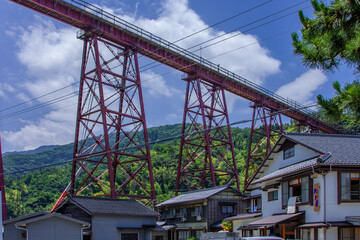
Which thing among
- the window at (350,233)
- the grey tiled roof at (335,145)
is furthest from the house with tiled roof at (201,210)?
the window at (350,233)

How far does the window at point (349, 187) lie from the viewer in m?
17.3

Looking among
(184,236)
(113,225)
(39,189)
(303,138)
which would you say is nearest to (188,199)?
(184,236)

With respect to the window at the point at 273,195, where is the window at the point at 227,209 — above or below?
below

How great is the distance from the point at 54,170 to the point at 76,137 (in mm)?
35345

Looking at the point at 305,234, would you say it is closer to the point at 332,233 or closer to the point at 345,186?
the point at 332,233

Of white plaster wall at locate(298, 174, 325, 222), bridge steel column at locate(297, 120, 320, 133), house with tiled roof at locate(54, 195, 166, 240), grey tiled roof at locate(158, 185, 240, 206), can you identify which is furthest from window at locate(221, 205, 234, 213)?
bridge steel column at locate(297, 120, 320, 133)

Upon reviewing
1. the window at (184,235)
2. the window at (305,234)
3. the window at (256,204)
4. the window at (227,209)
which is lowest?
the window at (184,235)

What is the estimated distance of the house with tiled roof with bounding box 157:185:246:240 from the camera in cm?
2944

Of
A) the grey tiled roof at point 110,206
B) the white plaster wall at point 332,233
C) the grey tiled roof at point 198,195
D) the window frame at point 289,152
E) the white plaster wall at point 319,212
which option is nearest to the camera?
the white plaster wall at point 332,233

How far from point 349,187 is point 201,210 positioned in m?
14.1

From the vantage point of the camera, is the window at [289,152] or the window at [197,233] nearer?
the window at [289,152]

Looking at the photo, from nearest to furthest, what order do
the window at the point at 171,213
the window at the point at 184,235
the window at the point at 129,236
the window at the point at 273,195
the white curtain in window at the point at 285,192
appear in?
the white curtain in window at the point at 285,192 → the window at the point at 273,195 → the window at the point at 129,236 → the window at the point at 184,235 → the window at the point at 171,213

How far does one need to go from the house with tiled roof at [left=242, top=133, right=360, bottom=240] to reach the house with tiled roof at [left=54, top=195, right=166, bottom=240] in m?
6.53

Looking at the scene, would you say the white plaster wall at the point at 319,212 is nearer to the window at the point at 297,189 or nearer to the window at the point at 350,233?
the window at the point at 297,189
